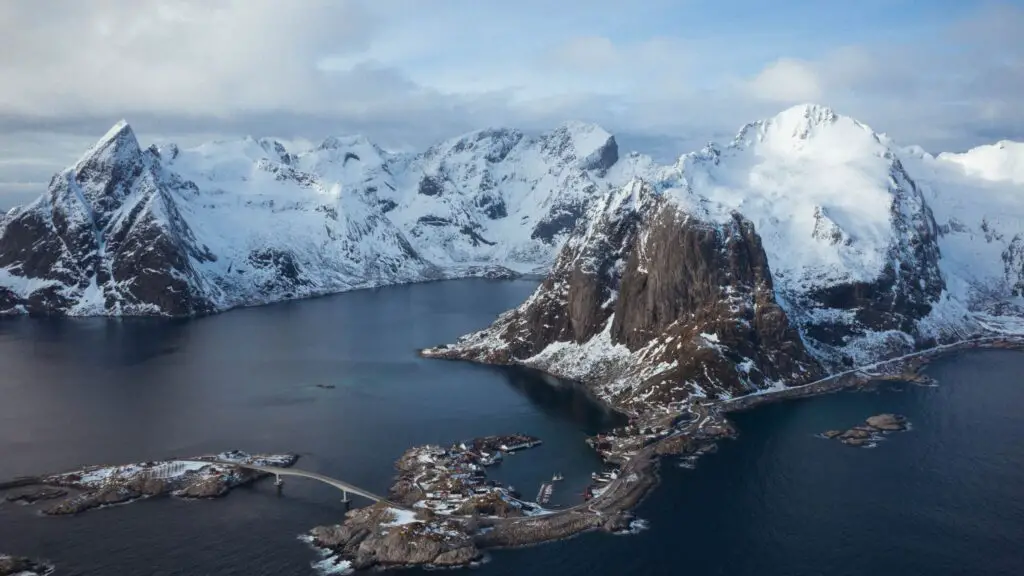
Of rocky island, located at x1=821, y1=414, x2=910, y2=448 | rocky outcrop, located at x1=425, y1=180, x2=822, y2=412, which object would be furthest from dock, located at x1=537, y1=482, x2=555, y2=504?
rocky island, located at x1=821, y1=414, x2=910, y2=448

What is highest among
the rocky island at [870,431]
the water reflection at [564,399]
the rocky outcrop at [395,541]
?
the water reflection at [564,399]

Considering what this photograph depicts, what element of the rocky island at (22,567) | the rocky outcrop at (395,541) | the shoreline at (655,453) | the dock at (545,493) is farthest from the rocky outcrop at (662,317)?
the rocky island at (22,567)

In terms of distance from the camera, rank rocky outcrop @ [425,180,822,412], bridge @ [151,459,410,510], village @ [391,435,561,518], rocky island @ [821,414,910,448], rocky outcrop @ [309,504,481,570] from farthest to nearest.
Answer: rocky outcrop @ [425,180,822,412] → rocky island @ [821,414,910,448] → bridge @ [151,459,410,510] → village @ [391,435,561,518] → rocky outcrop @ [309,504,481,570]

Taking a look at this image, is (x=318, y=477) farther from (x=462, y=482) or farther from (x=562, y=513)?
(x=562, y=513)

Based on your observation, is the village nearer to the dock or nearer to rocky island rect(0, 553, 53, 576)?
the dock

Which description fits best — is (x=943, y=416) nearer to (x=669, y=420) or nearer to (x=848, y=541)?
(x=669, y=420)

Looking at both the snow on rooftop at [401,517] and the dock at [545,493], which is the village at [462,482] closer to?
the dock at [545,493]
